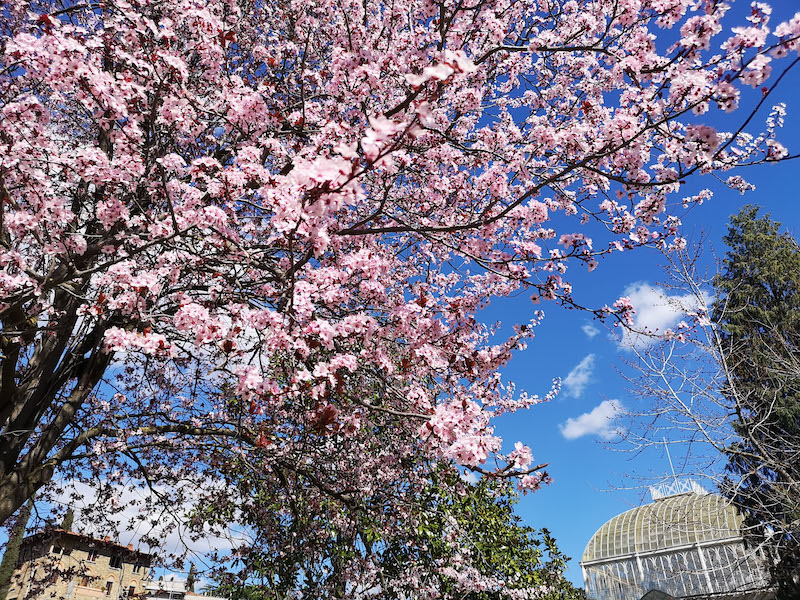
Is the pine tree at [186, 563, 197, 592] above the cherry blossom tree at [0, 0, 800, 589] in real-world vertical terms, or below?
below

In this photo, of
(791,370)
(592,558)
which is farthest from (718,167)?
(592,558)

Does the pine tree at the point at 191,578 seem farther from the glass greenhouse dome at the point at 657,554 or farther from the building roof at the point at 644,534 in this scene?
the building roof at the point at 644,534

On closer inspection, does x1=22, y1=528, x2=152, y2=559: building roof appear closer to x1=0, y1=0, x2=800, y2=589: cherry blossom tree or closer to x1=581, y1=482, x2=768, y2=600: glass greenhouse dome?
x1=0, y1=0, x2=800, y2=589: cherry blossom tree

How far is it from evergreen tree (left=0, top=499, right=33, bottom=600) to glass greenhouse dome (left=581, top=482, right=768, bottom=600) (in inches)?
937

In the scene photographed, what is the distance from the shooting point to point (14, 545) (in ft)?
36.8

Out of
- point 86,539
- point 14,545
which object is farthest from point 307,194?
point 14,545

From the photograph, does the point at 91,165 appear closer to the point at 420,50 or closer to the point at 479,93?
the point at 420,50

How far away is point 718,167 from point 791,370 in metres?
8.23

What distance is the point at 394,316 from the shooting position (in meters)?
5.12

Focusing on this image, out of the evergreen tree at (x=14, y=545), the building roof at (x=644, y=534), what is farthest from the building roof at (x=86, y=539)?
the building roof at (x=644, y=534)

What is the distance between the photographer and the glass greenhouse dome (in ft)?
79.7

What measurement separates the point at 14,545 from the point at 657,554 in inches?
1125

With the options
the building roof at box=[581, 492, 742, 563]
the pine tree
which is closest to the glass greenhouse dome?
the building roof at box=[581, 492, 742, 563]

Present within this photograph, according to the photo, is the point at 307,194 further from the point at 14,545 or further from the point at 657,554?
the point at 657,554
